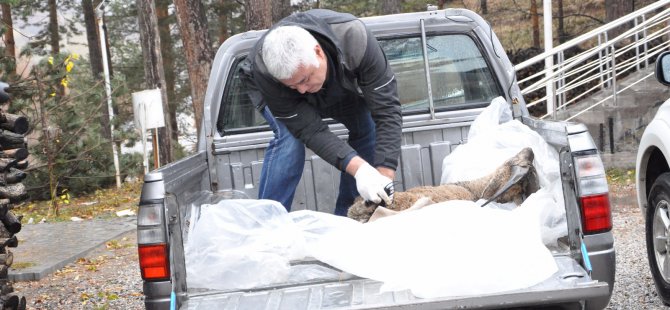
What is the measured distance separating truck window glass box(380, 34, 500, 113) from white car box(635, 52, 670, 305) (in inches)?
39.0

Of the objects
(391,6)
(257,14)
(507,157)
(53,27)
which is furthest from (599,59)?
(53,27)

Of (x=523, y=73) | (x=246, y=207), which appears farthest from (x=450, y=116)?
(x=523, y=73)

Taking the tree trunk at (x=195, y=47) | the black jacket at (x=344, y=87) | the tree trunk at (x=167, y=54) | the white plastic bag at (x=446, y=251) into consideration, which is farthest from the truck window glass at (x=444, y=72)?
the tree trunk at (x=167, y=54)

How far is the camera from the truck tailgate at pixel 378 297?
3.23 meters

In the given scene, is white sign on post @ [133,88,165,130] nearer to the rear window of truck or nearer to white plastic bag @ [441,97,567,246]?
the rear window of truck

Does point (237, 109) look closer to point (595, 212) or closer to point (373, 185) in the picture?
point (373, 185)

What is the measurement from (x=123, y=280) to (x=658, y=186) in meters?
5.09

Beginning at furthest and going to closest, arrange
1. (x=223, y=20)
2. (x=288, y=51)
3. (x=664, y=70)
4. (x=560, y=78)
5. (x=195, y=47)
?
(x=223, y=20), (x=195, y=47), (x=560, y=78), (x=664, y=70), (x=288, y=51)

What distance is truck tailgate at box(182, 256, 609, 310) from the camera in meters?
3.23

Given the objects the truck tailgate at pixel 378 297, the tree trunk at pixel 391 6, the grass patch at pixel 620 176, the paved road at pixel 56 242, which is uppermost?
the tree trunk at pixel 391 6

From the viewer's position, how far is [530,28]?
1109 inches

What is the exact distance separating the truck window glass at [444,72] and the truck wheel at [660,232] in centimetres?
114

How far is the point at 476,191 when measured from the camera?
460 cm

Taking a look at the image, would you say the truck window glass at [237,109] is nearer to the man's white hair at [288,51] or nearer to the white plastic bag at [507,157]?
the white plastic bag at [507,157]
